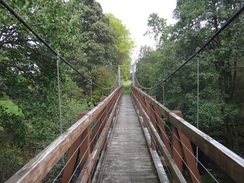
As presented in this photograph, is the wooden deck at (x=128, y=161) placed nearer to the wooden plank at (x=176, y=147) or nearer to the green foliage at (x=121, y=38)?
the wooden plank at (x=176, y=147)

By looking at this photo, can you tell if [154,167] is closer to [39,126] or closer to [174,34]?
[39,126]

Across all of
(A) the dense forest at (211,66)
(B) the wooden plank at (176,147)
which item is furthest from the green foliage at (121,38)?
(B) the wooden plank at (176,147)

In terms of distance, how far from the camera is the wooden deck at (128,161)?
212 centimetres

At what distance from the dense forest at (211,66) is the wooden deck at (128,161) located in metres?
4.38

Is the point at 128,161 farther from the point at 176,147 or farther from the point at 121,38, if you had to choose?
the point at 121,38

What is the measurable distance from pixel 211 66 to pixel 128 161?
6891 mm

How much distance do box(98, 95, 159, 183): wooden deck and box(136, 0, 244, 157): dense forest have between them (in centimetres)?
438

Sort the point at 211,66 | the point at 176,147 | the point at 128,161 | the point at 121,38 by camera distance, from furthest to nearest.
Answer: the point at 121,38 → the point at 211,66 → the point at 128,161 → the point at 176,147

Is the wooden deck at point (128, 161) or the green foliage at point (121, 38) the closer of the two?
the wooden deck at point (128, 161)

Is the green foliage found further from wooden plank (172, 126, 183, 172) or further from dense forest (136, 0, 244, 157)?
wooden plank (172, 126, 183, 172)

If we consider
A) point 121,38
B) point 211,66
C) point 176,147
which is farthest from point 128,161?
point 121,38

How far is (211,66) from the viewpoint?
26.4 feet

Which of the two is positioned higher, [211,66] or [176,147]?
[211,66]

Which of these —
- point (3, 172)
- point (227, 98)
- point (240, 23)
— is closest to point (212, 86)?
point (227, 98)
